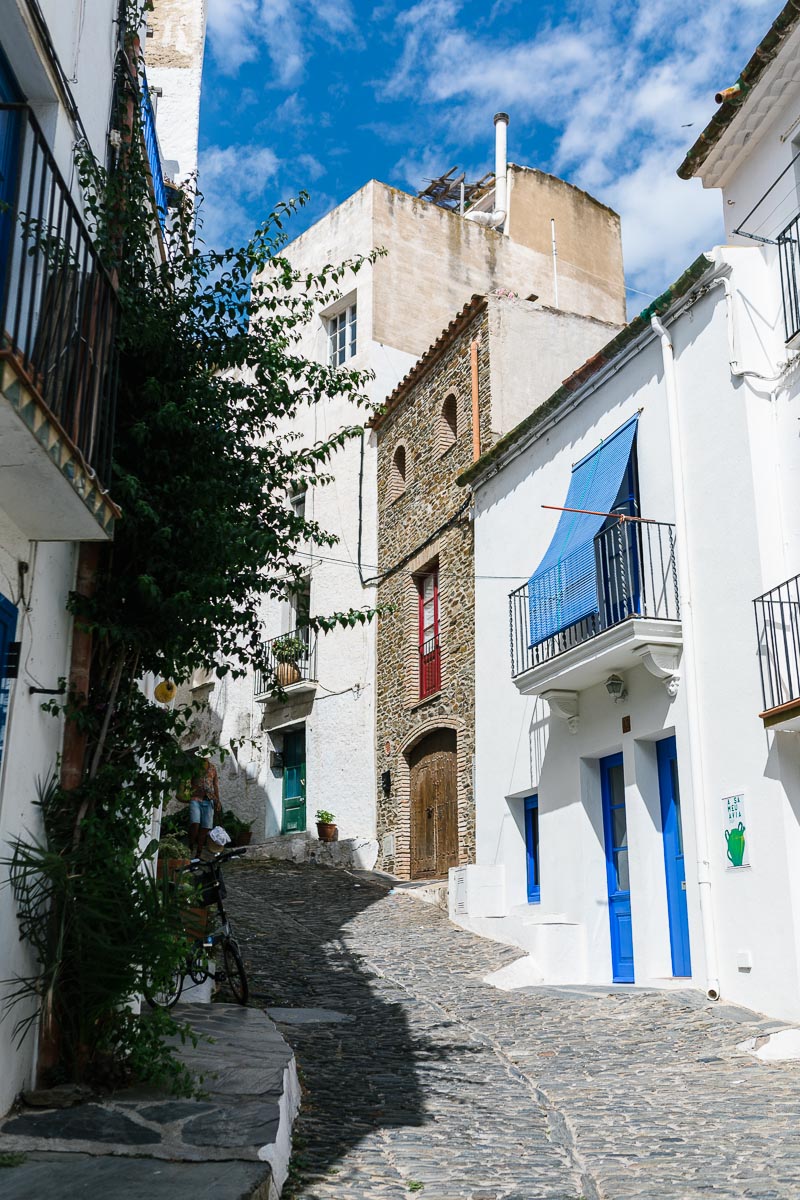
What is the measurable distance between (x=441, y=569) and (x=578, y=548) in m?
5.67

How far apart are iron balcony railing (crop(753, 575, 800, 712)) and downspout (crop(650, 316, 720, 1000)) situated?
3.48 feet

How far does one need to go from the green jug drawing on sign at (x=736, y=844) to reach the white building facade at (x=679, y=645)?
21mm

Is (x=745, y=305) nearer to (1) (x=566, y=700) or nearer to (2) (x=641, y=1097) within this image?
(1) (x=566, y=700)

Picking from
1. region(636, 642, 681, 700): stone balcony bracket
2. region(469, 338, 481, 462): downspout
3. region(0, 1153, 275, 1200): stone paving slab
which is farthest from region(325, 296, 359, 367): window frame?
region(0, 1153, 275, 1200): stone paving slab

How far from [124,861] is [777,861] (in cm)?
580

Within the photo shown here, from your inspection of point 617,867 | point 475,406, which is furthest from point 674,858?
point 475,406

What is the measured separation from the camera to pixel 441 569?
1775cm

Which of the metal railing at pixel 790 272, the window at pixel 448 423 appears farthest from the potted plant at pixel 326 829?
the metal railing at pixel 790 272

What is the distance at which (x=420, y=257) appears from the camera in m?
23.4

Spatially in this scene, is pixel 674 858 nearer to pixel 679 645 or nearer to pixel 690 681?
pixel 690 681

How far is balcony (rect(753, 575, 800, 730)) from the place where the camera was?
29.9 feet

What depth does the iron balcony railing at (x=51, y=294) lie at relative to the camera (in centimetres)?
468

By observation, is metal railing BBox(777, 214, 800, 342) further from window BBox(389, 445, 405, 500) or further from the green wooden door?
the green wooden door

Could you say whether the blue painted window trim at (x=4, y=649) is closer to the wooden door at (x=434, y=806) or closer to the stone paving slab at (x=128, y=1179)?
the stone paving slab at (x=128, y=1179)
